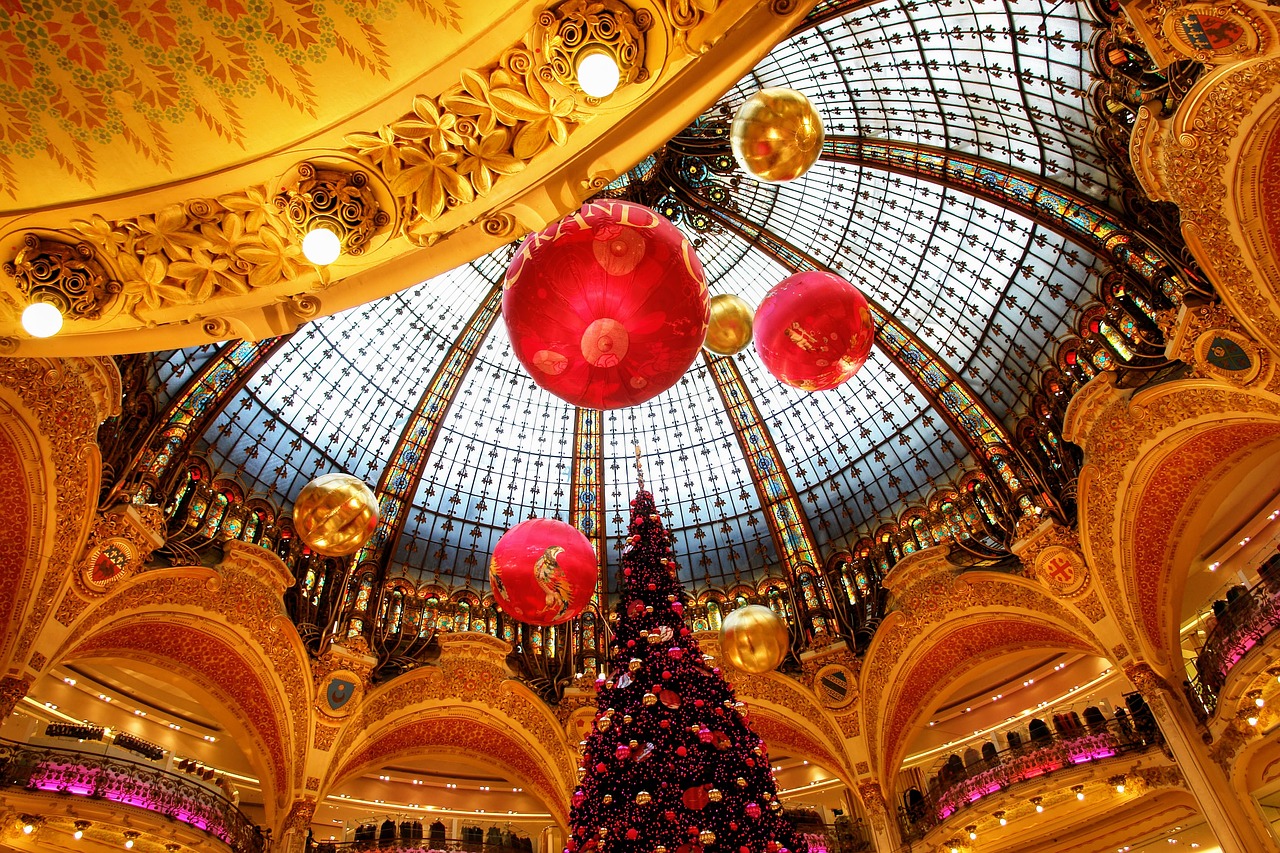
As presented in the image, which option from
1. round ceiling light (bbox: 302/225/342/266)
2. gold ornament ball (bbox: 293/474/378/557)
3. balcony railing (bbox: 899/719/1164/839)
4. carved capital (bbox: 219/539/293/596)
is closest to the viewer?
round ceiling light (bbox: 302/225/342/266)

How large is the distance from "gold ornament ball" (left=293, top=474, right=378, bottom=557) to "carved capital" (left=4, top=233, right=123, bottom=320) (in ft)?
18.1

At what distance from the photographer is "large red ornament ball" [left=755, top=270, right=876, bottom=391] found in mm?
8766

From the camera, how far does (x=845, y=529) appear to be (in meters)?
21.7

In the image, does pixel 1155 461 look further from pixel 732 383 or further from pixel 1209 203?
pixel 732 383

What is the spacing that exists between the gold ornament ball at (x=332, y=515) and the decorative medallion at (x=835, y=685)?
13.2 metres

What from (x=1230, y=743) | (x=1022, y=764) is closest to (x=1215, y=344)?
(x=1230, y=743)

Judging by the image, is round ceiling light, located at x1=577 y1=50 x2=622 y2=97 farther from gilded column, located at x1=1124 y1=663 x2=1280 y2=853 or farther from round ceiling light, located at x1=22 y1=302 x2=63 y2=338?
gilded column, located at x1=1124 y1=663 x2=1280 y2=853

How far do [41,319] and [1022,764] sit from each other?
1948cm

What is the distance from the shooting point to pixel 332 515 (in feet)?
34.8

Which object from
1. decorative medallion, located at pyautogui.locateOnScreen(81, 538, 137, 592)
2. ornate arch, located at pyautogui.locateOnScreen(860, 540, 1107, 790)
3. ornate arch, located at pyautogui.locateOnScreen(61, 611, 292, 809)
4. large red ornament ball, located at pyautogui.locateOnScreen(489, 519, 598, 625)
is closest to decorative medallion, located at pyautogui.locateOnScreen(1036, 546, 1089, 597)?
ornate arch, located at pyautogui.locateOnScreen(860, 540, 1107, 790)

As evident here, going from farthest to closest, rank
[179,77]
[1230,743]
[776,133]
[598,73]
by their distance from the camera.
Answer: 1. [1230,743]
2. [776,133]
3. [179,77]
4. [598,73]

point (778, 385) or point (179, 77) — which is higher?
point (778, 385)

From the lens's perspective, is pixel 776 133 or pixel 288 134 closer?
pixel 288 134

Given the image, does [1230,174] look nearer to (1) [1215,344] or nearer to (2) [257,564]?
(1) [1215,344]
